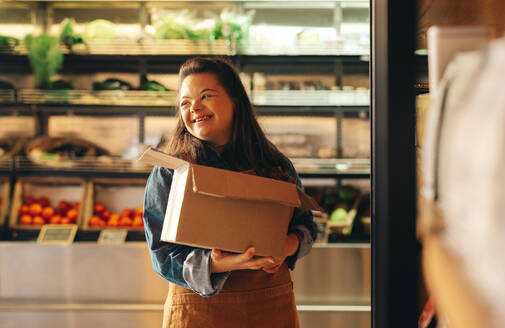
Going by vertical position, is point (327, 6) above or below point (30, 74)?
above

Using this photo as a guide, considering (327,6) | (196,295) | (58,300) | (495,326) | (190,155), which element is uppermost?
(327,6)

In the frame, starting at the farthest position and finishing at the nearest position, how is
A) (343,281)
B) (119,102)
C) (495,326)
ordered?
1. (119,102)
2. (343,281)
3. (495,326)

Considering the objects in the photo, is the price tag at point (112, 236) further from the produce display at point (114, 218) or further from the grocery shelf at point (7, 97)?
the grocery shelf at point (7, 97)

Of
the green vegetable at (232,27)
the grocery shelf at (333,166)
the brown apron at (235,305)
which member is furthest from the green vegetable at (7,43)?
the brown apron at (235,305)

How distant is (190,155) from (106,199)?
217 centimetres

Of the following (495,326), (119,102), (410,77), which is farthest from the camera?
(119,102)

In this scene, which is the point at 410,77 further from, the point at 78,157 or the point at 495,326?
the point at 78,157

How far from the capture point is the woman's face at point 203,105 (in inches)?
54.3

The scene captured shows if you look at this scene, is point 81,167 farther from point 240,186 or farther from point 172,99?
point 240,186

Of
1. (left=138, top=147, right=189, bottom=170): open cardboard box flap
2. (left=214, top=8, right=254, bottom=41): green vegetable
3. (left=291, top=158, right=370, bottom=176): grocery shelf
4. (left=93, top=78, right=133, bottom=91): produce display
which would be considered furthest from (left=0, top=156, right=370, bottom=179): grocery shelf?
A: (left=138, top=147, right=189, bottom=170): open cardboard box flap

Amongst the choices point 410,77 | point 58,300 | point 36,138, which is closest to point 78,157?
point 36,138

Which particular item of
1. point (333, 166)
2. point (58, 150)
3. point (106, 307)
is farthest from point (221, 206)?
point (58, 150)

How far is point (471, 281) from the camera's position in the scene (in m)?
0.44

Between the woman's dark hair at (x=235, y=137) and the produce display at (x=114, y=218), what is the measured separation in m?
1.72
